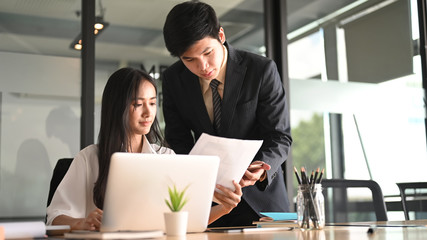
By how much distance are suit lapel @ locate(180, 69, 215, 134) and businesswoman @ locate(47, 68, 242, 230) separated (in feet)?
0.81

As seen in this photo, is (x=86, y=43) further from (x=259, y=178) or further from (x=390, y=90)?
(x=390, y=90)

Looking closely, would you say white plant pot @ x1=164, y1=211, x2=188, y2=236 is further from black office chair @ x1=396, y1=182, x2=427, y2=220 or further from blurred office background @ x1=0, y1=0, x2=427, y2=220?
black office chair @ x1=396, y1=182, x2=427, y2=220

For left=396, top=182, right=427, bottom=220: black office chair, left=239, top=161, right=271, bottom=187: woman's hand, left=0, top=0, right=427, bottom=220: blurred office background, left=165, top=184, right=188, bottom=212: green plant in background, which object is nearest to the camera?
left=165, top=184, right=188, bottom=212: green plant in background

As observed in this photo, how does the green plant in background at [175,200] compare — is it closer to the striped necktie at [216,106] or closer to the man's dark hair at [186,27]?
the man's dark hair at [186,27]

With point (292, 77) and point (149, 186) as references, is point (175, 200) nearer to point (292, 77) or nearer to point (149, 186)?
point (149, 186)

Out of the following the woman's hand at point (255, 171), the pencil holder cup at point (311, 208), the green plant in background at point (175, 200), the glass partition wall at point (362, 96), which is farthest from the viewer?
the glass partition wall at point (362, 96)

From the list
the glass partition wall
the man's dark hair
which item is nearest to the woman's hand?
the man's dark hair

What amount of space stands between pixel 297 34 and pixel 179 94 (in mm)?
1924

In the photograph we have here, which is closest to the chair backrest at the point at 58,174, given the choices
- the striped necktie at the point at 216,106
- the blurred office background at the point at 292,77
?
the striped necktie at the point at 216,106

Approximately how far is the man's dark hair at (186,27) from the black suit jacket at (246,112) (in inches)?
14.3

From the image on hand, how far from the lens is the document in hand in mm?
1781

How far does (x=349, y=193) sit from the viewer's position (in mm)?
4141

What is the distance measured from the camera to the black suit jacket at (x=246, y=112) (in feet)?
8.27

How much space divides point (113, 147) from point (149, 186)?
63cm
